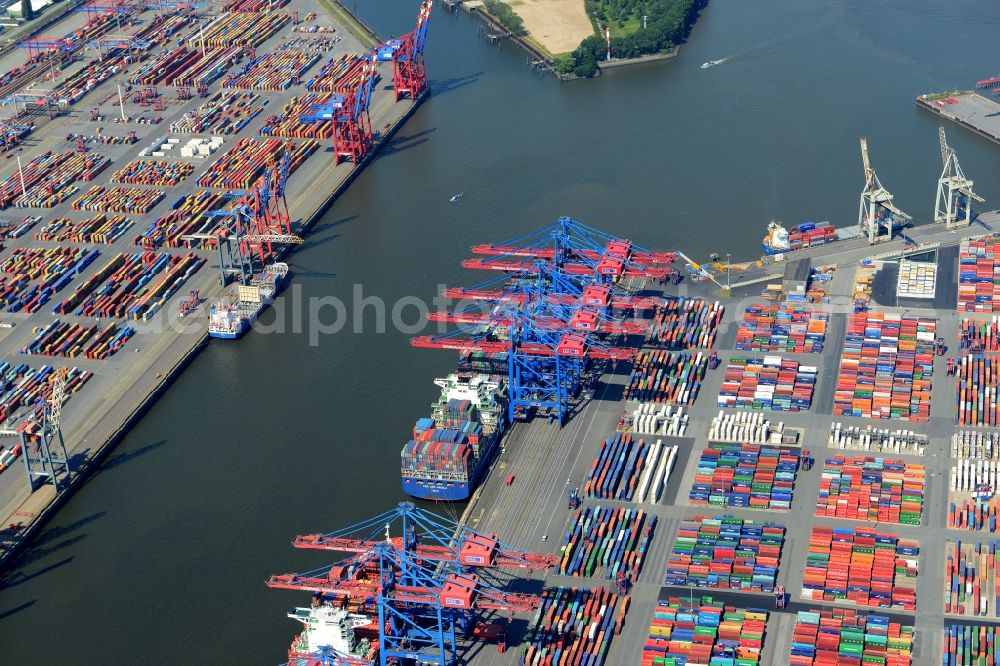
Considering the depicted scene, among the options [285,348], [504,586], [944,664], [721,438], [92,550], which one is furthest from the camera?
[285,348]

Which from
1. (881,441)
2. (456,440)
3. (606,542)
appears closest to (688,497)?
(606,542)

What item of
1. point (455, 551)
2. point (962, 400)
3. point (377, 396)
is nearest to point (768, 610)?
point (455, 551)

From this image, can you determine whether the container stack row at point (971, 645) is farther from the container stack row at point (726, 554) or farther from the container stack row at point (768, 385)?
the container stack row at point (768, 385)

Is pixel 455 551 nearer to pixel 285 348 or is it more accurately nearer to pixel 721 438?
pixel 721 438

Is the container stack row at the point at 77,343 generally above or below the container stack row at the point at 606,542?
above

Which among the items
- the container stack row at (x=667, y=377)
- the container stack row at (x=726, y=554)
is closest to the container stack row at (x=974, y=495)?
the container stack row at (x=726, y=554)

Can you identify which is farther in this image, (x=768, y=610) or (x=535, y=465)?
(x=535, y=465)
